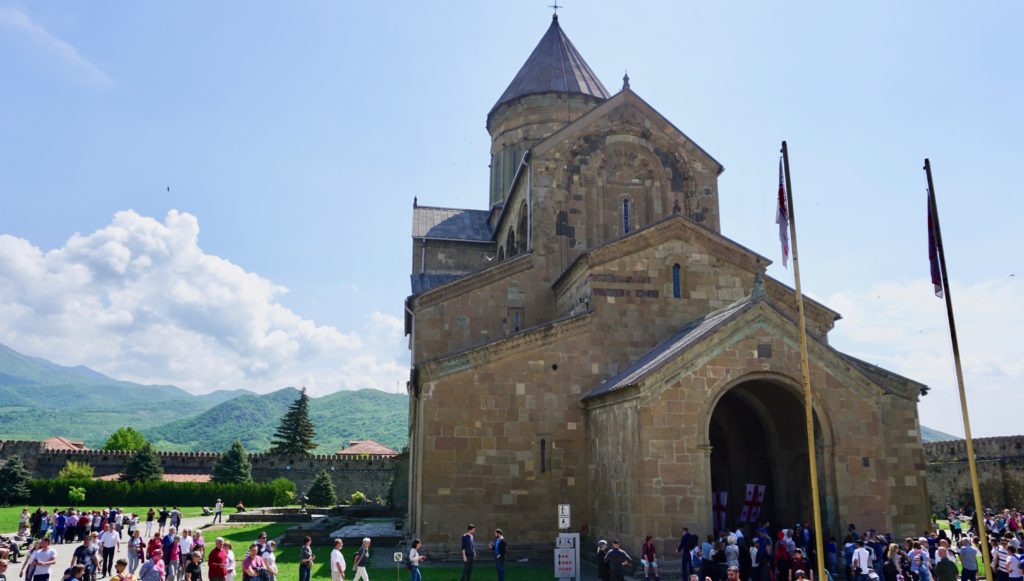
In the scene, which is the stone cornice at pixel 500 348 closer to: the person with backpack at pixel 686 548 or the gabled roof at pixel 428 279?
the person with backpack at pixel 686 548

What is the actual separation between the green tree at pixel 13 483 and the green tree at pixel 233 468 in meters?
9.53

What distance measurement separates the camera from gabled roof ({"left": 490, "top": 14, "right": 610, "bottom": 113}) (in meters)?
32.3

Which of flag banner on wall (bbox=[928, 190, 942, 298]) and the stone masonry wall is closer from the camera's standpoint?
flag banner on wall (bbox=[928, 190, 942, 298])

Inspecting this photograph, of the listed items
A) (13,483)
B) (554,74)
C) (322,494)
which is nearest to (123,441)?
(13,483)

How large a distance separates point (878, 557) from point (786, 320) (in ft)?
16.9

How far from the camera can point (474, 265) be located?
1199 inches

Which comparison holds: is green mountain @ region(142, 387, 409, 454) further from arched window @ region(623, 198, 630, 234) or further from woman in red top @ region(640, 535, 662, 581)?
woman in red top @ region(640, 535, 662, 581)

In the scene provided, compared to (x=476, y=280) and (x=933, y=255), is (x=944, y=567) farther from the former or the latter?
(x=476, y=280)

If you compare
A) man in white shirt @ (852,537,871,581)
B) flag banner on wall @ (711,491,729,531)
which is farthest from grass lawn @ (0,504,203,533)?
man in white shirt @ (852,537,871,581)

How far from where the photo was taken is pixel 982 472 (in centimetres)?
3117

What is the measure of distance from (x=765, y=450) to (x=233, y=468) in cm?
3434

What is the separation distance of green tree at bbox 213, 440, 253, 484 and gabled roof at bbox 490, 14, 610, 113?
1037 inches

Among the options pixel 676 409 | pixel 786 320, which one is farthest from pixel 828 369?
pixel 676 409

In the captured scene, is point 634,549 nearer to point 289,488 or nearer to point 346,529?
point 346,529
